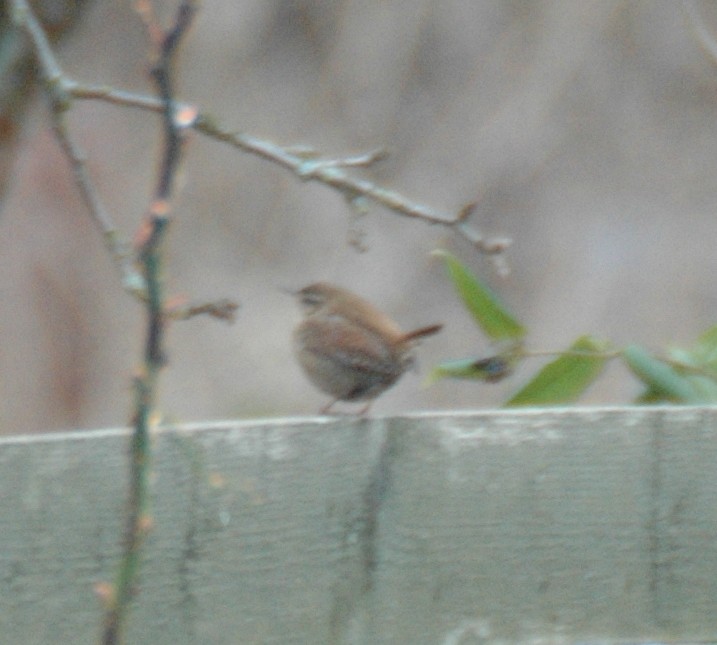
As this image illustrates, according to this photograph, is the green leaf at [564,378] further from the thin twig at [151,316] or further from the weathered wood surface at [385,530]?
the thin twig at [151,316]

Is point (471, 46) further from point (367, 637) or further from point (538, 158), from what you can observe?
point (367, 637)

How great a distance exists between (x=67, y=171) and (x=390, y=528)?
9.46 ft

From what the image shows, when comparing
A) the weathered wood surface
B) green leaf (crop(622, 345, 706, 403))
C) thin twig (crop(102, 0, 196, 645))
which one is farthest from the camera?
green leaf (crop(622, 345, 706, 403))

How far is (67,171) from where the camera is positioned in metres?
4.19

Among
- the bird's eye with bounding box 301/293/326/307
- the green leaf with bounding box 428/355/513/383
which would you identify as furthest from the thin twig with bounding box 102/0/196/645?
the bird's eye with bounding box 301/293/326/307

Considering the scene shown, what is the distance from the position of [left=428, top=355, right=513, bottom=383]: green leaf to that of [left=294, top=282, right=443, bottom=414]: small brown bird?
226mm

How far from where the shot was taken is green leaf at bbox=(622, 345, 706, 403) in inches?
80.7

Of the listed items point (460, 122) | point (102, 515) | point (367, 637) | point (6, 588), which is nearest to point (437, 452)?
point (367, 637)

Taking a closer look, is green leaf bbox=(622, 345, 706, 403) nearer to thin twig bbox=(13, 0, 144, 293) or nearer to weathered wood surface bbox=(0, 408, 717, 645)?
weathered wood surface bbox=(0, 408, 717, 645)

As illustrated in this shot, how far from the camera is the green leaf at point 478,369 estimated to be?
2068mm

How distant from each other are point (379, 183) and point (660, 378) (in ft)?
6.92

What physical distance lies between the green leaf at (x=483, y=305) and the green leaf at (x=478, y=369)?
0.14 feet

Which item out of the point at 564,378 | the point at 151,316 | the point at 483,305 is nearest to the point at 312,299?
the point at 483,305

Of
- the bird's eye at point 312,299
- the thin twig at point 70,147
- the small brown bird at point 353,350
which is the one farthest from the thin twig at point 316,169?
the bird's eye at point 312,299
